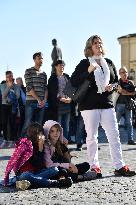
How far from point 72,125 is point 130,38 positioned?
1537 inches

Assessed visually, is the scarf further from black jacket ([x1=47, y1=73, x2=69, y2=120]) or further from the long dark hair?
black jacket ([x1=47, y1=73, x2=69, y2=120])

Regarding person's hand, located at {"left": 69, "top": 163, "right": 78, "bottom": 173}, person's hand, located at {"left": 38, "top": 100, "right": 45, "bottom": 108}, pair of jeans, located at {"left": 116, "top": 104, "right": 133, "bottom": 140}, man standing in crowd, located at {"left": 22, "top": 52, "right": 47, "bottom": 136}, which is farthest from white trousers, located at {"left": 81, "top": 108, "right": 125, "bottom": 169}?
pair of jeans, located at {"left": 116, "top": 104, "right": 133, "bottom": 140}

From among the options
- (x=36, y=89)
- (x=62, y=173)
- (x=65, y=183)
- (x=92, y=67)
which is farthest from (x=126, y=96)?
(x=65, y=183)

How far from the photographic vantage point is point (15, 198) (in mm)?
5645

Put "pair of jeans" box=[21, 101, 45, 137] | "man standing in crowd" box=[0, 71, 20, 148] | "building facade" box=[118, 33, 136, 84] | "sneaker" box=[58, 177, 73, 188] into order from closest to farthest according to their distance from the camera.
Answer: "sneaker" box=[58, 177, 73, 188] < "pair of jeans" box=[21, 101, 45, 137] < "man standing in crowd" box=[0, 71, 20, 148] < "building facade" box=[118, 33, 136, 84]

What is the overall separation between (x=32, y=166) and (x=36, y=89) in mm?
4011

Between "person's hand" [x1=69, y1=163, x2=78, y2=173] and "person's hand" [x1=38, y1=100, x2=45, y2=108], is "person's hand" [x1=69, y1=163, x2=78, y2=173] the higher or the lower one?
the lower one

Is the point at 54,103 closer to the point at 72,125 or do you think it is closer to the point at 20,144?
the point at 72,125

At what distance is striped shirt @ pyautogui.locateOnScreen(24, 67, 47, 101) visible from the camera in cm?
1044

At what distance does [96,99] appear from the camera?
725 centimetres

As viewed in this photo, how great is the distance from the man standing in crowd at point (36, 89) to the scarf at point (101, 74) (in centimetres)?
309

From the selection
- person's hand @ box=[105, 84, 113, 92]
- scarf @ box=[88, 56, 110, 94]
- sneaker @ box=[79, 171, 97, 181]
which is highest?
scarf @ box=[88, 56, 110, 94]

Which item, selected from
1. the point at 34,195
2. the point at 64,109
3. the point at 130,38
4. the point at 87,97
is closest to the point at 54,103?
the point at 64,109

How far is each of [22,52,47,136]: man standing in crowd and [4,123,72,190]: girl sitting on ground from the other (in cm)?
359
